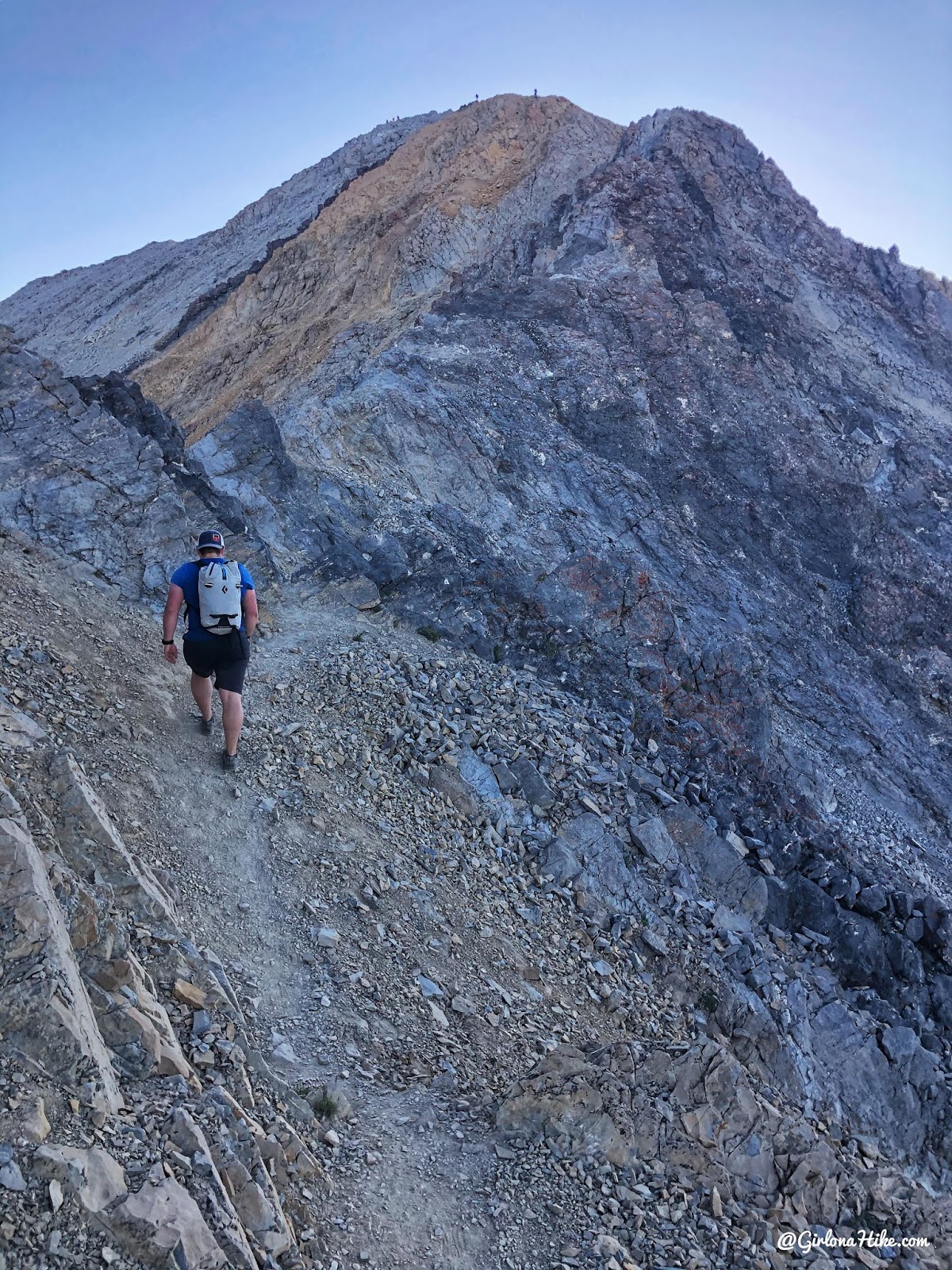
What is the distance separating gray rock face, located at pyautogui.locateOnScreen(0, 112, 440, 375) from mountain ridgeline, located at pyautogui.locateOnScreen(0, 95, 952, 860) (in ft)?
10.1

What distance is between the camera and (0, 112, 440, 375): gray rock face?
2867cm

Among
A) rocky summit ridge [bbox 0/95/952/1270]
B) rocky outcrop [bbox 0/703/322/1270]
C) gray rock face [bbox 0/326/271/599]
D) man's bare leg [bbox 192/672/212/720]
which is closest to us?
rocky outcrop [bbox 0/703/322/1270]

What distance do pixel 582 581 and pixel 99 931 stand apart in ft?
30.9

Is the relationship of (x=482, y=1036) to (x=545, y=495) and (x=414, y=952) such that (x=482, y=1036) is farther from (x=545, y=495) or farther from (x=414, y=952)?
(x=545, y=495)

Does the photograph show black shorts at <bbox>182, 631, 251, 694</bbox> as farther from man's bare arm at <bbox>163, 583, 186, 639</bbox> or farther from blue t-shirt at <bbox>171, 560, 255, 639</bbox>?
man's bare arm at <bbox>163, 583, 186, 639</bbox>

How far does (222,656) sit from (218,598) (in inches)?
19.7

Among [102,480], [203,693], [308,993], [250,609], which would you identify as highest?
[102,480]

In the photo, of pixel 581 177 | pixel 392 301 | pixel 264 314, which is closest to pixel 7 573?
pixel 392 301

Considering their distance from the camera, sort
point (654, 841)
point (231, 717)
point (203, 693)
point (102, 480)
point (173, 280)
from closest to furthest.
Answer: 1. point (231, 717)
2. point (203, 693)
3. point (654, 841)
4. point (102, 480)
5. point (173, 280)

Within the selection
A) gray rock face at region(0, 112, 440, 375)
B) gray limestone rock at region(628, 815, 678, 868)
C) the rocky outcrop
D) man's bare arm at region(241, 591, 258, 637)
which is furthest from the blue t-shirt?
gray rock face at region(0, 112, 440, 375)

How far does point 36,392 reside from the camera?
1054cm

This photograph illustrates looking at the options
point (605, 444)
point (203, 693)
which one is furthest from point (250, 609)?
point (605, 444)

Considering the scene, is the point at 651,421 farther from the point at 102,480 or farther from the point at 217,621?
the point at 217,621

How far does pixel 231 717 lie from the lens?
714 centimetres
